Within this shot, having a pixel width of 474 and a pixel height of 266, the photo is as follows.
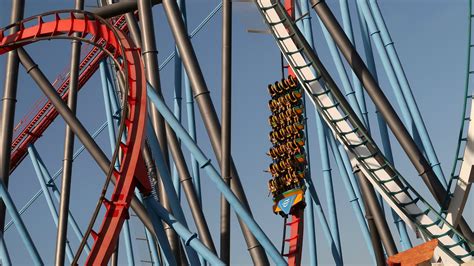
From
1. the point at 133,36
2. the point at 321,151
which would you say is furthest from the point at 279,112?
the point at 133,36

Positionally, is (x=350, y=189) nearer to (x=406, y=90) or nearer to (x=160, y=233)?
(x=406, y=90)

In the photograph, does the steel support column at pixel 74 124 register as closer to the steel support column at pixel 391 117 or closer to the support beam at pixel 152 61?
the support beam at pixel 152 61

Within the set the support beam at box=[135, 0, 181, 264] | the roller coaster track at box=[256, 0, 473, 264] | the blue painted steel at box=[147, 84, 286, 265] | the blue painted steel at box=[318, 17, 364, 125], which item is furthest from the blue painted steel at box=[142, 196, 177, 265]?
the blue painted steel at box=[318, 17, 364, 125]

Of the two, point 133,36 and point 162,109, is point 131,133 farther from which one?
point 133,36

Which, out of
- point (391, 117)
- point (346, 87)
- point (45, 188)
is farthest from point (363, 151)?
point (45, 188)

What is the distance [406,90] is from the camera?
12.5 metres

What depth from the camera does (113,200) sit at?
930cm

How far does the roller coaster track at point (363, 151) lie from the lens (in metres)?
9.16

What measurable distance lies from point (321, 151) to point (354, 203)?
1.28 meters

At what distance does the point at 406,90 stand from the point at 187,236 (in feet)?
16.4

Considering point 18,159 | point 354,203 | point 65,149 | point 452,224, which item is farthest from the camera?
point 18,159

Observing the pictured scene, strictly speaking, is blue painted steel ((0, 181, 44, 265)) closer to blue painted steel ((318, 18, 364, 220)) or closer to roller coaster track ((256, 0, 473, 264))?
roller coaster track ((256, 0, 473, 264))

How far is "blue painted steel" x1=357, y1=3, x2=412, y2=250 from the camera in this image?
11.3 metres

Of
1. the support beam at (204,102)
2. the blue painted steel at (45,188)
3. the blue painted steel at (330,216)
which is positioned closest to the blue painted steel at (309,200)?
the blue painted steel at (330,216)
